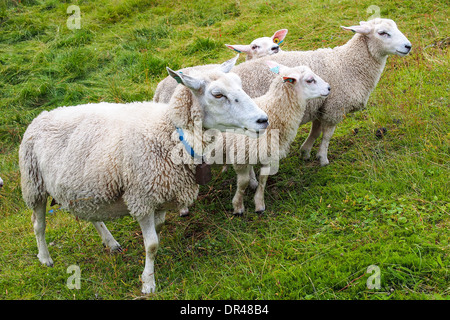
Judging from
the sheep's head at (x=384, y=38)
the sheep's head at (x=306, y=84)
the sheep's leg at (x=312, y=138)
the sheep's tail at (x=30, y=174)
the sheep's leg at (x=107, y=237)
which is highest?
the sheep's head at (x=384, y=38)

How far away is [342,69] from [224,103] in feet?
7.58

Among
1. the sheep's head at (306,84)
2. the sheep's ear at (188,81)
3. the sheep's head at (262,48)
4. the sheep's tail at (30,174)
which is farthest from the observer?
the sheep's head at (262,48)

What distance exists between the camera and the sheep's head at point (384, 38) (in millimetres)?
4711

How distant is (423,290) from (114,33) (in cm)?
835

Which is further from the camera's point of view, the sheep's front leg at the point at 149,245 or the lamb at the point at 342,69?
the lamb at the point at 342,69

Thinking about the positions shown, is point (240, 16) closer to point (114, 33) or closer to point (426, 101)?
point (114, 33)

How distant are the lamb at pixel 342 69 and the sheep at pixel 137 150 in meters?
1.26

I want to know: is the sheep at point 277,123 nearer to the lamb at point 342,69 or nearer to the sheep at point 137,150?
the lamb at point 342,69

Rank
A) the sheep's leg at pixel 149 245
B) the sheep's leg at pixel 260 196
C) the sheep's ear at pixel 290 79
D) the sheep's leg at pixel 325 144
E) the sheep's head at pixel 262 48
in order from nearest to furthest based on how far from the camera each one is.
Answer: the sheep's leg at pixel 149 245 < the sheep's ear at pixel 290 79 < the sheep's leg at pixel 260 196 < the sheep's leg at pixel 325 144 < the sheep's head at pixel 262 48

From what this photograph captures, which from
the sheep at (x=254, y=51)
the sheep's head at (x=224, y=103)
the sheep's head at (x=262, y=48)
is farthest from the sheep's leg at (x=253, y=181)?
the sheep's head at (x=262, y=48)

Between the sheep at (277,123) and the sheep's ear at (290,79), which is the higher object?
the sheep's ear at (290,79)

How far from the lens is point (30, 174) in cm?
367

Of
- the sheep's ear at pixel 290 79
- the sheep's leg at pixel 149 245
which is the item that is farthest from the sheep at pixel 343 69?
the sheep's leg at pixel 149 245

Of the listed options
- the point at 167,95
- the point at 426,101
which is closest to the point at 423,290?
the point at 426,101
